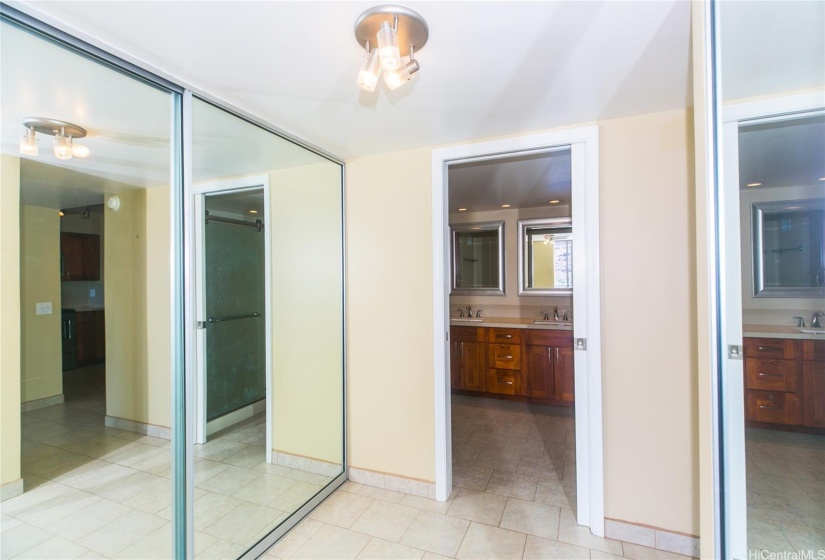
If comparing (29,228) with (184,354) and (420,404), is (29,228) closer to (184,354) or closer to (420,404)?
(184,354)

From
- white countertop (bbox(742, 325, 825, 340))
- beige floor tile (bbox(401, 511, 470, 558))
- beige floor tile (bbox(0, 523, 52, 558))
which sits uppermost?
white countertop (bbox(742, 325, 825, 340))

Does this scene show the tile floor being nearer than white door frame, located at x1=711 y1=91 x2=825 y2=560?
No

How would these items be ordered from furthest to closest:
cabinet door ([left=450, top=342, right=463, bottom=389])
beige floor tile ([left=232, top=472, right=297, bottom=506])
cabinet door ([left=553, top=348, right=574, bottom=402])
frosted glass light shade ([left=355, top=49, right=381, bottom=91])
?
cabinet door ([left=450, top=342, right=463, bottom=389]) → cabinet door ([left=553, top=348, right=574, bottom=402]) → beige floor tile ([left=232, top=472, right=297, bottom=506]) → frosted glass light shade ([left=355, top=49, right=381, bottom=91])

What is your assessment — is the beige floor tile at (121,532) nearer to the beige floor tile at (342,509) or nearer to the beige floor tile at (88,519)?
the beige floor tile at (88,519)

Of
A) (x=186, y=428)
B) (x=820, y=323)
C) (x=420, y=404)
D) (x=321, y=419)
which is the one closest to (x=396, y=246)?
(x=420, y=404)

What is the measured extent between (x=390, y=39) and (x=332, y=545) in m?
2.38

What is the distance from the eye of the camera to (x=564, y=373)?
3.91 meters

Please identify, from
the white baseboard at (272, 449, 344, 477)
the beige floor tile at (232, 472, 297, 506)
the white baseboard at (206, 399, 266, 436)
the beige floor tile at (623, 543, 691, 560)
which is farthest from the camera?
the white baseboard at (272, 449, 344, 477)

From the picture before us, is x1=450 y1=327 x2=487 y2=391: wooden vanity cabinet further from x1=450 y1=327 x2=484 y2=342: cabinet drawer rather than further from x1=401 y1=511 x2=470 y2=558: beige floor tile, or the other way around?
x1=401 y1=511 x2=470 y2=558: beige floor tile

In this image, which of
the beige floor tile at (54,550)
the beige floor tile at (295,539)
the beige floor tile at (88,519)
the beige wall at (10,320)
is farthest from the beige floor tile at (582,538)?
the beige wall at (10,320)

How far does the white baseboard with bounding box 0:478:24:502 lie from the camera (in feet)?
5.32

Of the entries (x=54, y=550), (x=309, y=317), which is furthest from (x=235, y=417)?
(x=54, y=550)

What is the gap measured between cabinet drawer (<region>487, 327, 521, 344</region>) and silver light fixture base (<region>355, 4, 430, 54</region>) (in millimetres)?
3344

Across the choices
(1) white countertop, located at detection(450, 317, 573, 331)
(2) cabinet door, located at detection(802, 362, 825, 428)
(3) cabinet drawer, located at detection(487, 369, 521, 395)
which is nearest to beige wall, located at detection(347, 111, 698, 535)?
(2) cabinet door, located at detection(802, 362, 825, 428)
